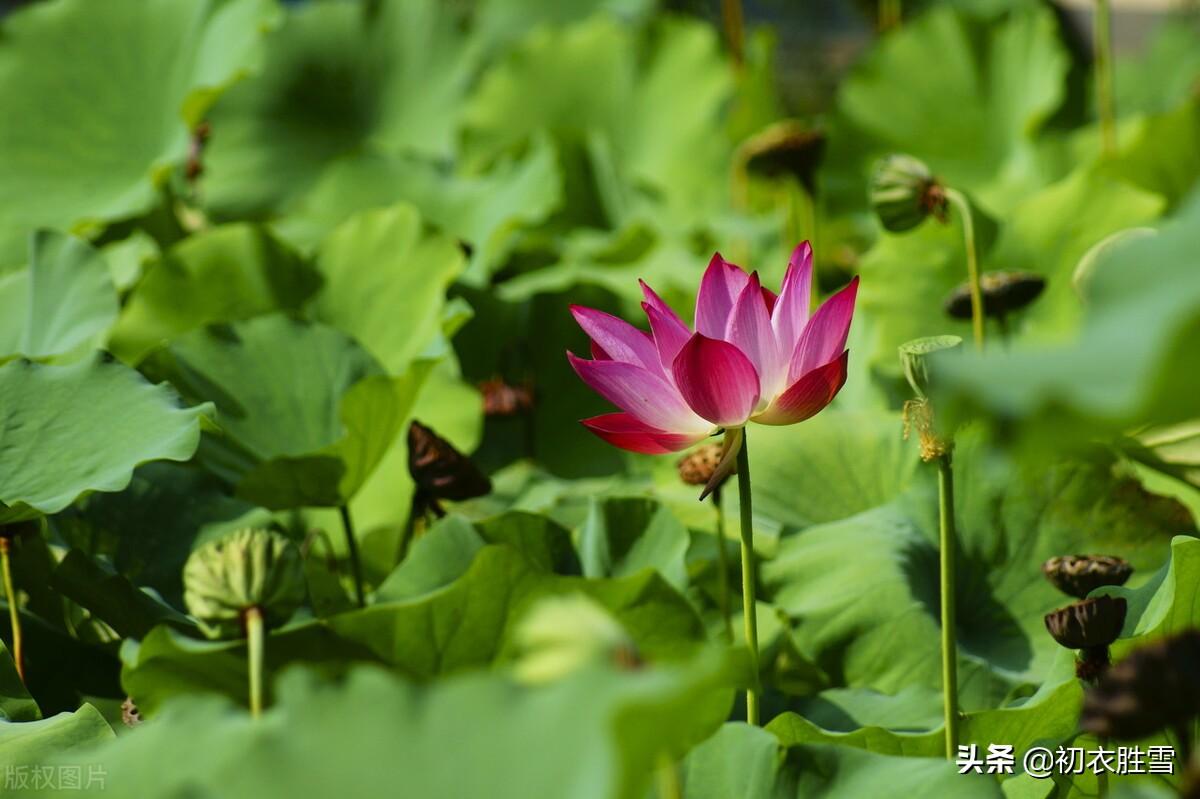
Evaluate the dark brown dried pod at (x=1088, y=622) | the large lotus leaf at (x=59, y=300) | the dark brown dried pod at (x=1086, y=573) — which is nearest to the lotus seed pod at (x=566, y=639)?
the dark brown dried pod at (x=1088, y=622)

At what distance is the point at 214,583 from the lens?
65 cm

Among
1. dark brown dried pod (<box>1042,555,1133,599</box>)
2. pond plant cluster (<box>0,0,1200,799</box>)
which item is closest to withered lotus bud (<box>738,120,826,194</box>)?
pond plant cluster (<box>0,0,1200,799</box>)

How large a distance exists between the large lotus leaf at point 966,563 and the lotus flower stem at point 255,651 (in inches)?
16.1

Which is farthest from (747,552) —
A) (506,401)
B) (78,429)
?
(506,401)

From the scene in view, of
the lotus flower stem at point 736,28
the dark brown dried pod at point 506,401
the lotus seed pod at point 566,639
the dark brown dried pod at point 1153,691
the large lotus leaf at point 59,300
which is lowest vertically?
the dark brown dried pod at point 506,401

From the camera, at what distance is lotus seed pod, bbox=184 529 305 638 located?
25.6 inches

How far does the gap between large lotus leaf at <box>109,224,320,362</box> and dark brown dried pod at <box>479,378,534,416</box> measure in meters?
0.20

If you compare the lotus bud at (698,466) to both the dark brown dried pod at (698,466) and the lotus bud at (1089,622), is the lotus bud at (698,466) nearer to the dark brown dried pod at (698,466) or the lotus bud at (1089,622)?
the dark brown dried pod at (698,466)

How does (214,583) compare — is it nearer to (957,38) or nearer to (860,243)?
(860,243)

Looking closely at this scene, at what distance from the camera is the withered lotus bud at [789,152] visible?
142 centimetres

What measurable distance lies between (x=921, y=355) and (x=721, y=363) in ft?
0.35

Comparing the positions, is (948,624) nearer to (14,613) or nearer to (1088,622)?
(1088,622)

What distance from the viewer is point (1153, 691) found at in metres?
0.44

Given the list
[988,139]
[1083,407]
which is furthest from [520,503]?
[988,139]
